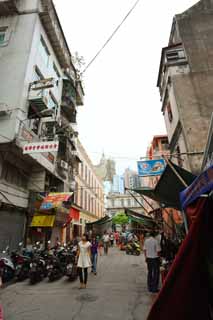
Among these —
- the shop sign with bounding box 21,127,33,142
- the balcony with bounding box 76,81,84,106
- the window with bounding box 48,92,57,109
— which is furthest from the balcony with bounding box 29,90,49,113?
the balcony with bounding box 76,81,84,106

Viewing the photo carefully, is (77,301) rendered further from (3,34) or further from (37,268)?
(3,34)

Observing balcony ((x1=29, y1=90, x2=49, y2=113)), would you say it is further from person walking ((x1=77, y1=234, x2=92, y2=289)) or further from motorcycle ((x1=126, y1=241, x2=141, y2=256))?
motorcycle ((x1=126, y1=241, x2=141, y2=256))

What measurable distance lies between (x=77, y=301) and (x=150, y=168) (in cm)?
565

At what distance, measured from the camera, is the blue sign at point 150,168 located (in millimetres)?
8375

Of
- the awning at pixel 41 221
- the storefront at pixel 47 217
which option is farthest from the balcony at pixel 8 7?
the awning at pixel 41 221

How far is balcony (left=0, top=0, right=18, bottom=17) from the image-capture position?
12.3 m

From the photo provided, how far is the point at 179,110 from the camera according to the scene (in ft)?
32.9

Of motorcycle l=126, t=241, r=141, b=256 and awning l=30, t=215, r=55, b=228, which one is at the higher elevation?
awning l=30, t=215, r=55, b=228

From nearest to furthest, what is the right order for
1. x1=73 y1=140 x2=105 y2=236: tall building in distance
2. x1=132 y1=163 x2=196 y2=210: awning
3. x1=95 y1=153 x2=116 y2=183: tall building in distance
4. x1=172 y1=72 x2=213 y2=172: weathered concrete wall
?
x1=132 y1=163 x2=196 y2=210: awning, x1=172 y1=72 x2=213 y2=172: weathered concrete wall, x1=73 y1=140 x2=105 y2=236: tall building in distance, x1=95 y1=153 x2=116 y2=183: tall building in distance

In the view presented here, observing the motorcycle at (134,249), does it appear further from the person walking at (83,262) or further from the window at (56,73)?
the window at (56,73)

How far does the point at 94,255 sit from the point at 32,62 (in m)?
11.7

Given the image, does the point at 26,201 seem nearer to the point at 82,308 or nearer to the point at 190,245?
the point at 82,308

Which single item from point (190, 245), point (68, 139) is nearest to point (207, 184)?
point (190, 245)

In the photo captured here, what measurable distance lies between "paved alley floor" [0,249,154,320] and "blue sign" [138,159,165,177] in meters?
4.24
